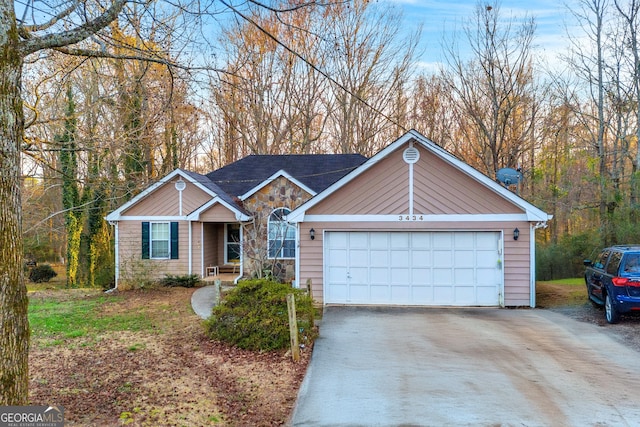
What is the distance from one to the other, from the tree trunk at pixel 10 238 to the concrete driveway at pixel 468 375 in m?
2.83

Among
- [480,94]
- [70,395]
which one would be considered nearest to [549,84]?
[480,94]

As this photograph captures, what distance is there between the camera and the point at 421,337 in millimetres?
8547

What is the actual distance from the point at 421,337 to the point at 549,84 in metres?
16.8

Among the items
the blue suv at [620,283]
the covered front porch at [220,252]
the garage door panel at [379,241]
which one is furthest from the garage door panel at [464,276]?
the covered front porch at [220,252]

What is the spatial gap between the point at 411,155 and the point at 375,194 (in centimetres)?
141

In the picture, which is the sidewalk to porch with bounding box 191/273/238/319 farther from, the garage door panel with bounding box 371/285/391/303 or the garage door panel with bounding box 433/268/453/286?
the garage door panel with bounding box 433/268/453/286

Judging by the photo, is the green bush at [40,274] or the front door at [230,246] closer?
the front door at [230,246]

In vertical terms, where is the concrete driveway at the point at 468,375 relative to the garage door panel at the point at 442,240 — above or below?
below

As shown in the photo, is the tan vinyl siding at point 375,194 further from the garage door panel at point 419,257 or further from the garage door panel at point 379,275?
the garage door panel at point 379,275

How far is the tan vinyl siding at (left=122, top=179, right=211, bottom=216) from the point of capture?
53.1 feet

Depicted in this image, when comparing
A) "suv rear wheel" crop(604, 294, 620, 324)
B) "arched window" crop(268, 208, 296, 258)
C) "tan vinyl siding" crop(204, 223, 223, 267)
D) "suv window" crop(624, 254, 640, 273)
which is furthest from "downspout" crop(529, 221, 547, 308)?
"tan vinyl siding" crop(204, 223, 223, 267)

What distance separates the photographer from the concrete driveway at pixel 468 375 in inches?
196

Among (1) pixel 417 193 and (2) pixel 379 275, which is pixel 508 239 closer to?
(1) pixel 417 193

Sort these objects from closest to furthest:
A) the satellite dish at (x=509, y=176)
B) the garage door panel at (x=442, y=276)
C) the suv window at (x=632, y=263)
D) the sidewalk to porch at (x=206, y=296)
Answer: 1. the suv window at (x=632, y=263)
2. the sidewalk to porch at (x=206, y=296)
3. the garage door panel at (x=442, y=276)
4. the satellite dish at (x=509, y=176)
